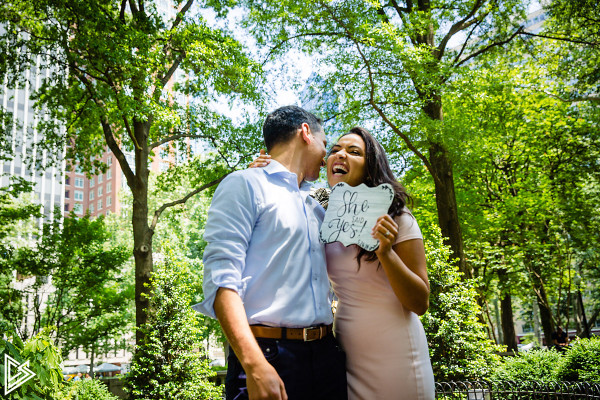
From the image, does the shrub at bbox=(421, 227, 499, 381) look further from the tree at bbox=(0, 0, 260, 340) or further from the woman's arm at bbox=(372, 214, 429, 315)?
the woman's arm at bbox=(372, 214, 429, 315)

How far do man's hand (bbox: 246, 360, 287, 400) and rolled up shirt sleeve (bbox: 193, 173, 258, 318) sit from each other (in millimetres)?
326

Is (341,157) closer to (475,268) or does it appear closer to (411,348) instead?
(411,348)

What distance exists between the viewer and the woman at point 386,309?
2.25 metres

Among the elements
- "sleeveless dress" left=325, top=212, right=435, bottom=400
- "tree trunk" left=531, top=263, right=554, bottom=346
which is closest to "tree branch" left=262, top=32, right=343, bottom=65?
"sleeveless dress" left=325, top=212, right=435, bottom=400

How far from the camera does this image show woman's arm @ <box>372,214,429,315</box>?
2.20 metres

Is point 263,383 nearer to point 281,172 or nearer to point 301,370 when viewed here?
point 301,370

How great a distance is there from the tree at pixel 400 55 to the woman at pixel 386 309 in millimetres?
8605

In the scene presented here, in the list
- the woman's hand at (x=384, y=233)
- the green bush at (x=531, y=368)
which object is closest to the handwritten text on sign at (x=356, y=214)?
→ the woman's hand at (x=384, y=233)

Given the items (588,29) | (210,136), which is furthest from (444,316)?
(588,29)

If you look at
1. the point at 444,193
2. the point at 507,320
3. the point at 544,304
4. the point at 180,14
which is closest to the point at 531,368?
the point at 444,193

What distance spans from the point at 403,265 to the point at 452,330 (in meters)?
7.87

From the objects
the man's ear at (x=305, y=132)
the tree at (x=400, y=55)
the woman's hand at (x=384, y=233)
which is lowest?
the woman's hand at (x=384, y=233)

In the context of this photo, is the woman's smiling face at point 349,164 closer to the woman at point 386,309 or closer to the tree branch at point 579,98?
the woman at point 386,309

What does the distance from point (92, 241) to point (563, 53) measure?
18.3 meters
